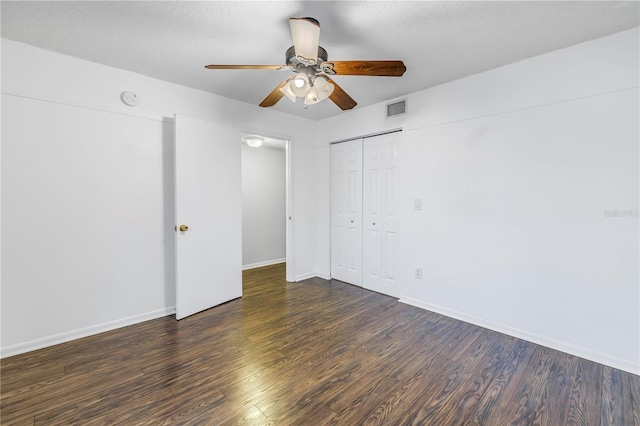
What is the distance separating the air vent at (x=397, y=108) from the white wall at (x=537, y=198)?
0.24 ft

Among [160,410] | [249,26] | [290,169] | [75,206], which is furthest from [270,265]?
[249,26]

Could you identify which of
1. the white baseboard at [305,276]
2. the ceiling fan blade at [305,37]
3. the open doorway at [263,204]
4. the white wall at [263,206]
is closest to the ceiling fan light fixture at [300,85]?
the ceiling fan blade at [305,37]

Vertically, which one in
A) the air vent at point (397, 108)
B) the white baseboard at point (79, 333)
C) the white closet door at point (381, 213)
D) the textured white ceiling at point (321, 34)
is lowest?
the white baseboard at point (79, 333)

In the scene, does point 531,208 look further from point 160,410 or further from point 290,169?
point 160,410

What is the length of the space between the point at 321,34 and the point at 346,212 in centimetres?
242

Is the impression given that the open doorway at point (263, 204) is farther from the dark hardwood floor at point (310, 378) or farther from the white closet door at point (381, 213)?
the dark hardwood floor at point (310, 378)

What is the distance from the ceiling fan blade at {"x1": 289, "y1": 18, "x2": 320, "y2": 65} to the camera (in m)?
1.59

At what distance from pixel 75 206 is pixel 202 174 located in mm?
1107

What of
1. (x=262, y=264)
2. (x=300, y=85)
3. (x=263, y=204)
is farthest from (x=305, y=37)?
(x=262, y=264)

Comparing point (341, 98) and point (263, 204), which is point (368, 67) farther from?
point (263, 204)

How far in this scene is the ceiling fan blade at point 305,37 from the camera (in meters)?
1.59

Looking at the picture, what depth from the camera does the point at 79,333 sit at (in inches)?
96.5

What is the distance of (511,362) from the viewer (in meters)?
2.11

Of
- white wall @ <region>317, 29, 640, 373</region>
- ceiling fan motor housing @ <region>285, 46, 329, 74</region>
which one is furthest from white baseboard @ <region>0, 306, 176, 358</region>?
white wall @ <region>317, 29, 640, 373</region>
